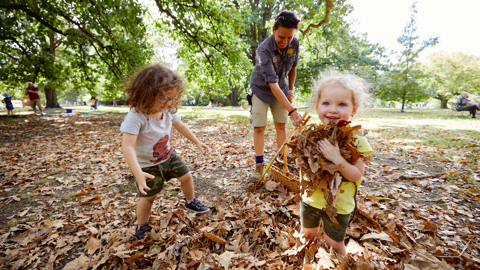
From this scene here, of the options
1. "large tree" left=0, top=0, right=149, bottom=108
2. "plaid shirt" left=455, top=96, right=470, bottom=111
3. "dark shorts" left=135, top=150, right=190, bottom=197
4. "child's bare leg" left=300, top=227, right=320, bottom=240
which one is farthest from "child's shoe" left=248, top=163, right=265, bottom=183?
"plaid shirt" left=455, top=96, right=470, bottom=111

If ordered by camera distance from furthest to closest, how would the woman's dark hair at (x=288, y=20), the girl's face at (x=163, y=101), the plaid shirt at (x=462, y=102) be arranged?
1. the plaid shirt at (x=462, y=102)
2. the woman's dark hair at (x=288, y=20)
3. the girl's face at (x=163, y=101)

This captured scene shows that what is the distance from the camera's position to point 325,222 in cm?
166

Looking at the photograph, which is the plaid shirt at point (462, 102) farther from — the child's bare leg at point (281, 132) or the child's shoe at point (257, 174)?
the child's shoe at point (257, 174)

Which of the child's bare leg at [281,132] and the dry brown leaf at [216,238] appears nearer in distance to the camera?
the dry brown leaf at [216,238]

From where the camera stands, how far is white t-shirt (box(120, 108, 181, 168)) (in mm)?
1825

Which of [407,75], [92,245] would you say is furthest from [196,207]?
[407,75]

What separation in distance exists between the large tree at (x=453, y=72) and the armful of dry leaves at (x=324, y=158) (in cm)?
4035

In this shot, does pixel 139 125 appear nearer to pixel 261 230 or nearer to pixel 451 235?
pixel 261 230

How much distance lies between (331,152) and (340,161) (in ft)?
0.28

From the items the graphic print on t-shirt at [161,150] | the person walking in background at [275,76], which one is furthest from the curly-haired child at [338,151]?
the graphic print on t-shirt at [161,150]

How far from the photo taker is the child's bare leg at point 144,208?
6.86 feet

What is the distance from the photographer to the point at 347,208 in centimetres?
152

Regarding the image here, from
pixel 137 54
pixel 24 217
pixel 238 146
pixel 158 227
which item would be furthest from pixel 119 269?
pixel 137 54

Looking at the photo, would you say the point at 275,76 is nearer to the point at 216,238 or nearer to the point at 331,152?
the point at 331,152
